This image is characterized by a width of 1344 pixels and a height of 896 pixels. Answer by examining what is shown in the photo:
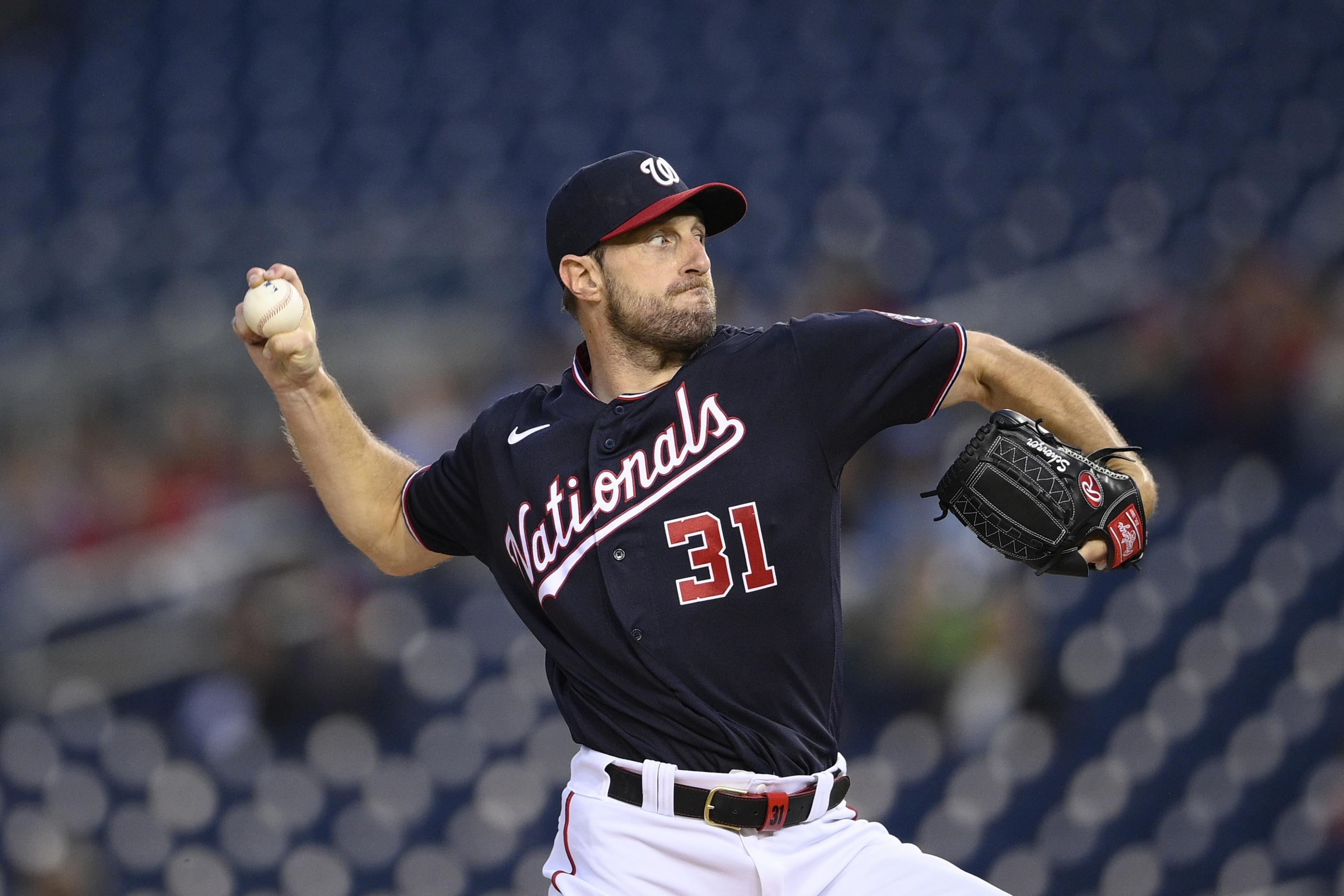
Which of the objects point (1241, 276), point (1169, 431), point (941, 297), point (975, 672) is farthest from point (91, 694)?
point (1241, 276)

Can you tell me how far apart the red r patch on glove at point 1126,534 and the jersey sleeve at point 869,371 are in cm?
25

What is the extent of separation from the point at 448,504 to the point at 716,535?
0.41 metres

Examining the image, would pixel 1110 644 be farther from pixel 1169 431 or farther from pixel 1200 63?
pixel 1200 63

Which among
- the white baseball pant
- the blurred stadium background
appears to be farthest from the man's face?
the blurred stadium background

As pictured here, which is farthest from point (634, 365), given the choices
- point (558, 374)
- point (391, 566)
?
point (558, 374)

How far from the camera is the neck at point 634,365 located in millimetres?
1707

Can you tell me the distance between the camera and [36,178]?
3.64 metres

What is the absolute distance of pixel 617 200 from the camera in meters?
1.69

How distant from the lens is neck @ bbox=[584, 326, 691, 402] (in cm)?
171

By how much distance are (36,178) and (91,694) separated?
1423 mm

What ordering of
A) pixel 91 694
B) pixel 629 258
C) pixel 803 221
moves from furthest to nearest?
pixel 803 221
pixel 91 694
pixel 629 258

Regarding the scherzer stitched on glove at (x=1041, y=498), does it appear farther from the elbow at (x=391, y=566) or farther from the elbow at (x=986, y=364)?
the elbow at (x=391, y=566)

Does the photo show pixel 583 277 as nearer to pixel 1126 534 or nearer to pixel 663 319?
pixel 663 319

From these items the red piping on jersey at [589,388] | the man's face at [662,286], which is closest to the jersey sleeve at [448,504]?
the red piping on jersey at [589,388]
